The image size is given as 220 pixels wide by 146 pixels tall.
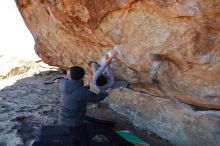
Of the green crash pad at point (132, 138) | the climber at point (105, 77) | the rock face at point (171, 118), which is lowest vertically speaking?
the green crash pad at point (132, 138)

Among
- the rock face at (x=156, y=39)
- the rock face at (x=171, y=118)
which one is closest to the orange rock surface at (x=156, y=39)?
the rock face at (x=156, y=39)

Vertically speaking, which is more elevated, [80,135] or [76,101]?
[76,101]

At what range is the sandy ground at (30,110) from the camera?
20.2ft

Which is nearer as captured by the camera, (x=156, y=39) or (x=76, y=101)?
(x=76, y=101)

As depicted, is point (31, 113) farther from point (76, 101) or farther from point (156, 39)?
point (156, 39)

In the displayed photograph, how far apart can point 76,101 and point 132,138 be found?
1269mm

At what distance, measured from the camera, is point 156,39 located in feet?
17.3

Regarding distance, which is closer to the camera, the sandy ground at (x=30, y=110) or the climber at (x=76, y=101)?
the climber at (x=76, y=101)

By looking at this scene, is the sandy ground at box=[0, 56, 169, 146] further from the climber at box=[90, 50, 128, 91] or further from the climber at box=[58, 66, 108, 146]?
the climber at box=[90, 50, 128, 91]

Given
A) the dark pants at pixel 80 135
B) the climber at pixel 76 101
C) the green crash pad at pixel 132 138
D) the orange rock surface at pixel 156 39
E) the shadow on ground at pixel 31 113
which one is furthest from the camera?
the shadow on ground at pixel 31 113

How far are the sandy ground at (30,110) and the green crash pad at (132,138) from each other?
25 centimetres

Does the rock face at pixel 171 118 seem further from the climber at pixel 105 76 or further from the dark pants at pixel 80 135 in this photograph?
the dark pants at pixel 80 135

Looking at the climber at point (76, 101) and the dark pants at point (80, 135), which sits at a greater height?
the climber at point (76, 101)

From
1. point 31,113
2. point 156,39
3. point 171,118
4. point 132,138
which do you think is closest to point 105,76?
point 156,39
